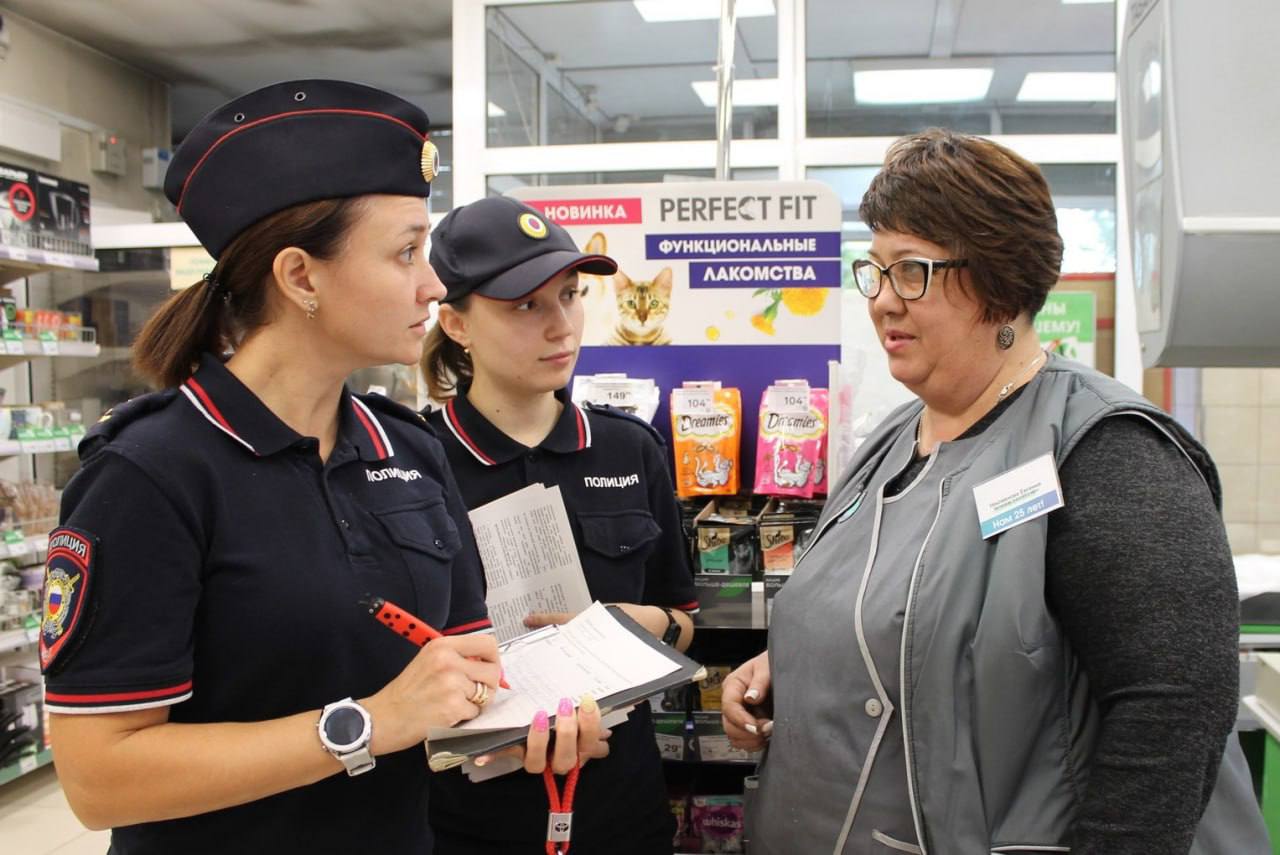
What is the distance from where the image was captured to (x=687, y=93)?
22.9 feet

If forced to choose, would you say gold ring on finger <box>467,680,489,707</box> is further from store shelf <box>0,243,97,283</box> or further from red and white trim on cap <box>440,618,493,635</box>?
store shelf <box>0,243,97,283</box>

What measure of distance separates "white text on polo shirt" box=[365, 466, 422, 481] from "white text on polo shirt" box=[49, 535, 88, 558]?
14.5 inches

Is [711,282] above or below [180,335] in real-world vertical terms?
above

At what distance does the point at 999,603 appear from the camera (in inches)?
48.9

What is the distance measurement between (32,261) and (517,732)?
453 centimetres

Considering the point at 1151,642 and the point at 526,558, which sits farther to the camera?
the point at 526,558

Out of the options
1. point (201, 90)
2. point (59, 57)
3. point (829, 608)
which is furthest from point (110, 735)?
point (201, 90)

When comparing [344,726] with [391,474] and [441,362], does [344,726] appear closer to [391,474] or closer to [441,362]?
[391,474]

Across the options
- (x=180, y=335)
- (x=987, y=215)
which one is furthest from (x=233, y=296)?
(x=987, y=215)

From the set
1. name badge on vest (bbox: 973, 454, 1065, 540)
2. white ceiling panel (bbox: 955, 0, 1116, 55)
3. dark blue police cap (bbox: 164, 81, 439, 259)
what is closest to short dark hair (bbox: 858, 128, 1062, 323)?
name badge on vest (bbox: 973, 454, 1065, 540)

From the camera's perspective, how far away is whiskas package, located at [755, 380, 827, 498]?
2.40 metres

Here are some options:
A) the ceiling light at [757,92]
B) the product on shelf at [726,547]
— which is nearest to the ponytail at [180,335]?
the product on shelf at [726,547]

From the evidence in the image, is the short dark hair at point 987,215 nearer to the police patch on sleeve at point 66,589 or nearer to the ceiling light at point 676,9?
the police patch on sleeve at point 66,589

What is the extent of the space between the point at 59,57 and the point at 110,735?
7.40 metres
